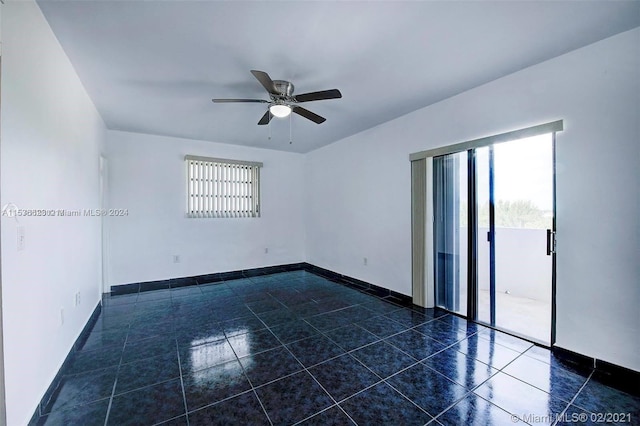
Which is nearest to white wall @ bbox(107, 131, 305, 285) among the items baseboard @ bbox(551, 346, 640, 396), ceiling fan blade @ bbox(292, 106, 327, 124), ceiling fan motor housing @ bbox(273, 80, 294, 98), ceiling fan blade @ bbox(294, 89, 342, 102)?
ceiling fan blade @ bbox(292, 106, 327, 124)

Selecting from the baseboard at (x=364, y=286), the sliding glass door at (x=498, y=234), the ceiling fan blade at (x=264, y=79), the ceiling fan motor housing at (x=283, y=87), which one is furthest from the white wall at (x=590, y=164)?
the ceiling fan blade at (x=264, y=79)

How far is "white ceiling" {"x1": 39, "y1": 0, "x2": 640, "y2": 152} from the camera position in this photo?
1.78m

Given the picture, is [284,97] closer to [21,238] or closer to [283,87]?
[283,87]

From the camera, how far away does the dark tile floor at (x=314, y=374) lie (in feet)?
5.66

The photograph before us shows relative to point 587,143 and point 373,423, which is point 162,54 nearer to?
point 373,423

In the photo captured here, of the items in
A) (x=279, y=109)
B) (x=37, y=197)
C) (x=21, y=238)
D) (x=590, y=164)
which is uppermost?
(x=279, y=109)

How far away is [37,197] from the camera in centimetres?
176

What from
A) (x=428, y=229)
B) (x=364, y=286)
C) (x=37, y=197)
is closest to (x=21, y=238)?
(x=37, y=197)

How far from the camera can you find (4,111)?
137 cm

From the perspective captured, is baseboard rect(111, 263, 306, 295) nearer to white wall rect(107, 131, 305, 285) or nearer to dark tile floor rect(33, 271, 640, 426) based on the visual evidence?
white wall rect(107, 131, 305, 285)

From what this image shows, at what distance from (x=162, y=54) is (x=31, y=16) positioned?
76 cm

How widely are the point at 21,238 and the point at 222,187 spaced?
12.3 feet

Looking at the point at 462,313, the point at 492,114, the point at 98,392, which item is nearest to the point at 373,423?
the point at 98,392

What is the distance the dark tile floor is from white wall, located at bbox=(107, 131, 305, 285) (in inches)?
53.4
